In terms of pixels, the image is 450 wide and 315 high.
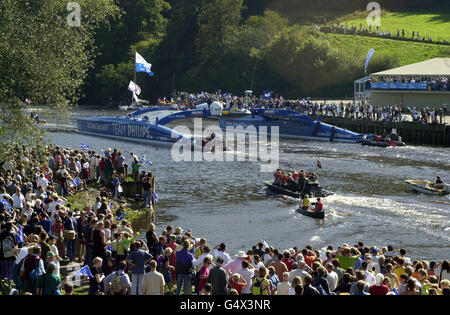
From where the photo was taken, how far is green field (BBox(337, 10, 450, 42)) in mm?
119500

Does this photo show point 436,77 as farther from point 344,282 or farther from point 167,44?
point 344,282

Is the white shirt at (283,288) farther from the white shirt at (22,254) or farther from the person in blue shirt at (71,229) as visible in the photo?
the person in blue shirt at (71,229)

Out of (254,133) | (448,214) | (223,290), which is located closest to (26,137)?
(223,290)

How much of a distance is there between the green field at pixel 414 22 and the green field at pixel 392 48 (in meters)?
4.54

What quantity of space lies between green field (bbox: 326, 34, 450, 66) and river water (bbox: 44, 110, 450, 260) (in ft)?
165

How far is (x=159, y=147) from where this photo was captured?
61.3 meters

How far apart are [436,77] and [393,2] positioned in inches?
2698

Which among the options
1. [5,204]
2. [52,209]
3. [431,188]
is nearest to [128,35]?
[431,188]

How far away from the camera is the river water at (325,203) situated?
3033 centimetres

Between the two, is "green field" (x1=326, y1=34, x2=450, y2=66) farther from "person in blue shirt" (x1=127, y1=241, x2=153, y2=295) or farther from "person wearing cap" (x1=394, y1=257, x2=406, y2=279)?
"person in blue shirt" (x1=127, y1=241, x2=153, y2=295)

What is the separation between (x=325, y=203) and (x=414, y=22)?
333 ft

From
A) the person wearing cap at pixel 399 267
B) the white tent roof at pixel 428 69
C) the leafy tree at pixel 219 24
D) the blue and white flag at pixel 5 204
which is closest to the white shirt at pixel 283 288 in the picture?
the person wearing cap at pixel 399 267

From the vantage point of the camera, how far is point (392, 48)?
113 m

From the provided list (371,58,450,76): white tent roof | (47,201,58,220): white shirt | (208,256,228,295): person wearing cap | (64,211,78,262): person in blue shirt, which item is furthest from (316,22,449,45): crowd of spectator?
(208,256,228,295): person wearing cap
